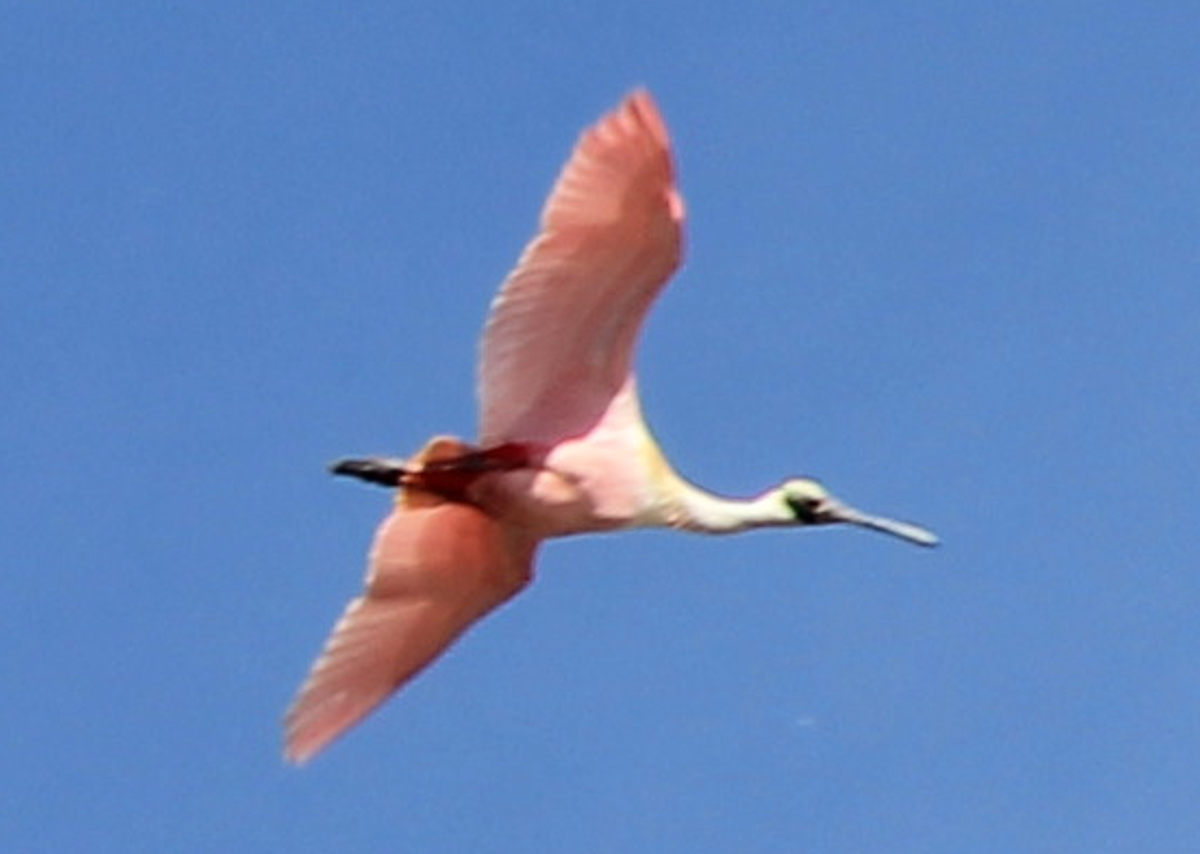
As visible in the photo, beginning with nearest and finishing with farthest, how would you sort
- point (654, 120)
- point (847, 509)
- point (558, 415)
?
1. point (654, 120)
2. point (558, 415)
3. point (847, 509)

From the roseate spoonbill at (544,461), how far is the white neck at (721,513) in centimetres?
1

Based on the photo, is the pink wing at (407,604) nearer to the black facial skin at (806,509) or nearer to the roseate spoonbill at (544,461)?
the roseate spoonbill at (544,461)

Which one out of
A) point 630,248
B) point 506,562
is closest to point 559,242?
point 630,248

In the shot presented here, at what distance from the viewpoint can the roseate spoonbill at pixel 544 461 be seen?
26578 millimetres

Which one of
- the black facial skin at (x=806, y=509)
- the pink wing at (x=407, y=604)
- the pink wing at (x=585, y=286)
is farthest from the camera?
the black facial skin at (x=806, y=509)

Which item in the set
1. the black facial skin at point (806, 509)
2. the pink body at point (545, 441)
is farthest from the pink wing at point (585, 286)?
the black facial skin at point (806, 509)

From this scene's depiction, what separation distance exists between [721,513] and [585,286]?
201 cm

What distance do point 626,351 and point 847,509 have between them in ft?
8.82

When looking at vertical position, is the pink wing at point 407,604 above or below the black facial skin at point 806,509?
below

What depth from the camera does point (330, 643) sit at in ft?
93.5

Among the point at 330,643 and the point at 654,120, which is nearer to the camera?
the point at 654,120

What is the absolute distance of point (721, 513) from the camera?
93.5 feet

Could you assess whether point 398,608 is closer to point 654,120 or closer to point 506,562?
point 506,562

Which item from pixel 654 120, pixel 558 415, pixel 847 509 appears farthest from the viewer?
pixel 847 509
